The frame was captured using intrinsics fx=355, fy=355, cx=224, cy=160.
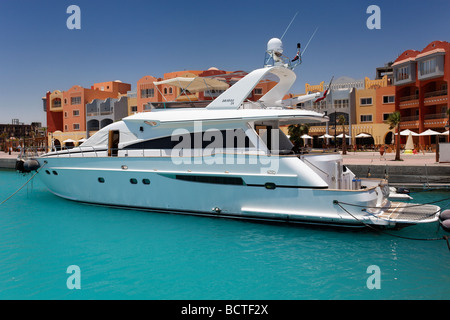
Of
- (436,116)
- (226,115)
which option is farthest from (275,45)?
(436,116)

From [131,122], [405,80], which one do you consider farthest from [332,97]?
[131,122]

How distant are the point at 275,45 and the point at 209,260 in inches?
313

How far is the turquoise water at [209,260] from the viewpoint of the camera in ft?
21.8

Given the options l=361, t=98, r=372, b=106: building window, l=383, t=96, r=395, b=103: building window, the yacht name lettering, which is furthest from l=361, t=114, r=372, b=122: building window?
the yacht name lettering

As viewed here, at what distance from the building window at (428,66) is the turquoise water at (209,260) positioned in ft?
104

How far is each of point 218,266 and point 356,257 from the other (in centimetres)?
319

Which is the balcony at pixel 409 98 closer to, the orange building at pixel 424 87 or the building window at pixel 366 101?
the orange building at pixel 424 87

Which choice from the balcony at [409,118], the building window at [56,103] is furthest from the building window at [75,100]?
the balcony at [409,118]

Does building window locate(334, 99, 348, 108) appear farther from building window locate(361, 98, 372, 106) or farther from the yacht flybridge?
the yacht flybridge

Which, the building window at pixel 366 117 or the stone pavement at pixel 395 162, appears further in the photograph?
the building window at pixel 366 117

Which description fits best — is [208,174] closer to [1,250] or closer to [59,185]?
[1,250]

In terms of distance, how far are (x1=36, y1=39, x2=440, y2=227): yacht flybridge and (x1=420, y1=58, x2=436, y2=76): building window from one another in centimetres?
3065

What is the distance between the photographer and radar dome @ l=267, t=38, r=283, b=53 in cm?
1242

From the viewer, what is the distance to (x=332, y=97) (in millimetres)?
46312
